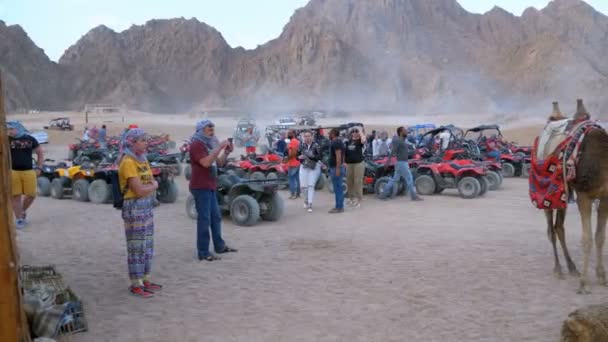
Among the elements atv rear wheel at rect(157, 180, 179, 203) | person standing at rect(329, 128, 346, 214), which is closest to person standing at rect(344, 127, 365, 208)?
person standing at rect(329, 128, 346, 214)

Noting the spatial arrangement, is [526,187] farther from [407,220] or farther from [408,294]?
[408,294]

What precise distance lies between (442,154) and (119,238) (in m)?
8.55

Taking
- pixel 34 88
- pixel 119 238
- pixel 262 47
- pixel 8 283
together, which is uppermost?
pixel 262 47

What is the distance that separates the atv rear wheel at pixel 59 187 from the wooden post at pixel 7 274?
9.82m

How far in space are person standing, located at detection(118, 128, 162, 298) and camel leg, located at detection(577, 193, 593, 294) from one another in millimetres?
3994

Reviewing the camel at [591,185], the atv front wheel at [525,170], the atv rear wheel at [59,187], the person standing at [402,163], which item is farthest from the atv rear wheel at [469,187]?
the atv rear wheel at [59,187]

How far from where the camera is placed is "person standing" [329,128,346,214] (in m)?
10.4

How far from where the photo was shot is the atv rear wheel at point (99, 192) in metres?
11.9

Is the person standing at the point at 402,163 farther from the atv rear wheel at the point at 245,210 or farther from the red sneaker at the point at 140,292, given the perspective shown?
the red sneaker at the point at 140,292

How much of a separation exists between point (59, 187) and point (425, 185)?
782cm

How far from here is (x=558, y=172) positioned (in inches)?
228

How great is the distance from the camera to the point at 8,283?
3469 millimetres

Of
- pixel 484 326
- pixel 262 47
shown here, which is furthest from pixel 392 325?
pixel 262 47

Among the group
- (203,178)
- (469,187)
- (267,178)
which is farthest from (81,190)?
(469,187)
